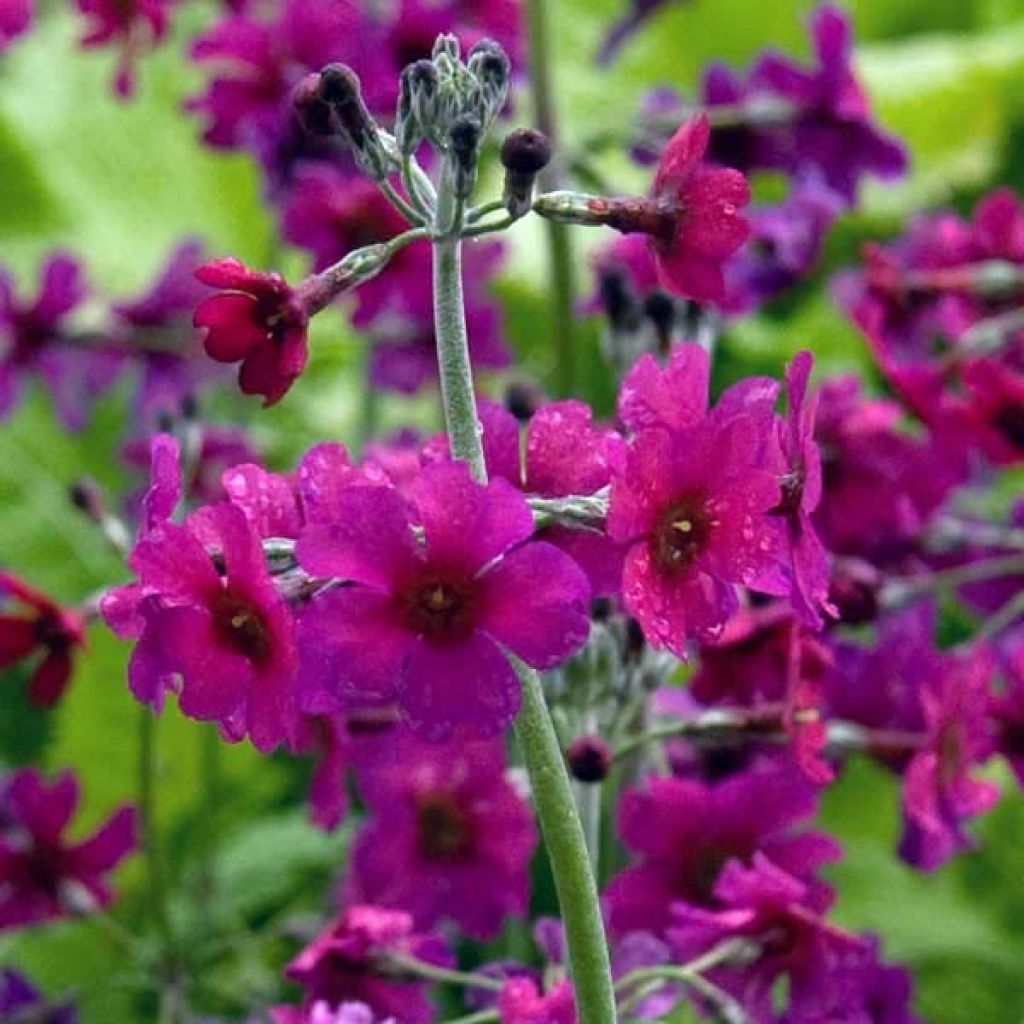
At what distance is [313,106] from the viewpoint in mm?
757

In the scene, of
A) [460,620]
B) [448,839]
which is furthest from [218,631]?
[448,839]

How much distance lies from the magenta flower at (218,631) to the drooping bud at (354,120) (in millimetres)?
123

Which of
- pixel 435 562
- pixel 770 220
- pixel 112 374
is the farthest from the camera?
pixel 112 374

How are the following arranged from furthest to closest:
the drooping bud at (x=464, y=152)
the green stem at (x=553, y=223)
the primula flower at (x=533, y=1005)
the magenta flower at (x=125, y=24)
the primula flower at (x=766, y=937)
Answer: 1. the green stem at (x=553, y=223)
2. the magenta flower at (x=125, y=24)
3. the primula flower at (x=766, y=937)
4. the primula flower at (x=533, y=1005)
5. the drooping bud at (x=464, y=152)

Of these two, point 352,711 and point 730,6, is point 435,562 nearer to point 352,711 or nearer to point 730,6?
point 352,711

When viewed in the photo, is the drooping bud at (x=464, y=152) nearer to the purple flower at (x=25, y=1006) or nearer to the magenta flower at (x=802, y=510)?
the magenta flower at (x=802, y=510)

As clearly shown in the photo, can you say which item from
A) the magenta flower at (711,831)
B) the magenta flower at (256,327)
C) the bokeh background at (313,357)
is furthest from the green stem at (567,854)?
the bokeh background at (313,357)

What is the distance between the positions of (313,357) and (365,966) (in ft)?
5.41

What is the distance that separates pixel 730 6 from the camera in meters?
3.12

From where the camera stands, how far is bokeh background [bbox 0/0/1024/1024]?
1.66 meters

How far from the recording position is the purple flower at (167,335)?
161cm

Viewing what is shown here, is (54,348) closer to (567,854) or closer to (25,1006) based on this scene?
(25,1006)

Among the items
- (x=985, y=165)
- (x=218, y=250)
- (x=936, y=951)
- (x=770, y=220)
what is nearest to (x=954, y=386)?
(x=770, y=220)

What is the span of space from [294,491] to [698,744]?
367mm
